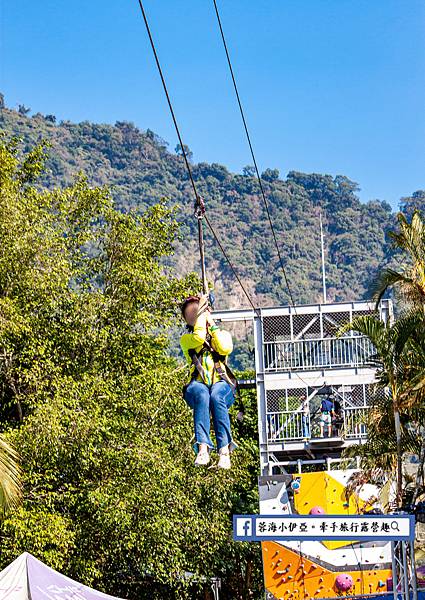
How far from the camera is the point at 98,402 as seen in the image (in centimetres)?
2561

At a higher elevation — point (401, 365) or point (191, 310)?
point (401, 365)

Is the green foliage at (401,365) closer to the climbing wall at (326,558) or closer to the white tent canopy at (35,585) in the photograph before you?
the climbing wall at (326,558)

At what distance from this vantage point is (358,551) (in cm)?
2477

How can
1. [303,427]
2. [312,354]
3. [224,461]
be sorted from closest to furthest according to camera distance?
[224,461] → [303,427] → [312,354]

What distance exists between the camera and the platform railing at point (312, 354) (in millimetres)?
31438

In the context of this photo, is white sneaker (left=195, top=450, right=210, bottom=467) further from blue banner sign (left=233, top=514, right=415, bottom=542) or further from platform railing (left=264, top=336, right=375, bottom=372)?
platform railing (left=264, top=336, right=375, bottom=372)

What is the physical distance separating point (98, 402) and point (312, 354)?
8.14 meters

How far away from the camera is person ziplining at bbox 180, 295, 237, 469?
1116 centimetres

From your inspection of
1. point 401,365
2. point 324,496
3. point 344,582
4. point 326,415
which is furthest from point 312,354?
point 401,365

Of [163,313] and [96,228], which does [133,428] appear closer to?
[163,313]

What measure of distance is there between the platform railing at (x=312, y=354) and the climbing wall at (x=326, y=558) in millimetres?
6242

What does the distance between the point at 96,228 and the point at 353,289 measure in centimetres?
15042

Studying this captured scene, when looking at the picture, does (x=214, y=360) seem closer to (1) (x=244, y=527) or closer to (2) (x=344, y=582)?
(1) (x=244, y=527)

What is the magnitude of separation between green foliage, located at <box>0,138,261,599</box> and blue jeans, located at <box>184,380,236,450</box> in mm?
12860
